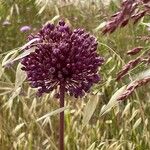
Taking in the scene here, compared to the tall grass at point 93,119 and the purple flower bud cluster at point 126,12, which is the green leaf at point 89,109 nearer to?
the purple flower bud cluster at point 126,12

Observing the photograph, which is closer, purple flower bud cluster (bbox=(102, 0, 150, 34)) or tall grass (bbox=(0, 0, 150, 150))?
purple flower bud cluster (bbox=(102, 0, 150, 34))

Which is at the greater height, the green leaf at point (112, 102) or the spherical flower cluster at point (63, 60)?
the spherical flower cluster at point (63, 60)

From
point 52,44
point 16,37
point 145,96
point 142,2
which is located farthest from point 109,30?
point 16,37

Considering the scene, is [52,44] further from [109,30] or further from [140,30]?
[140,30]

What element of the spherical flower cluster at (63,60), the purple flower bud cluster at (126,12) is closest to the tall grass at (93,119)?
the spherical flower cluster at (63,60)

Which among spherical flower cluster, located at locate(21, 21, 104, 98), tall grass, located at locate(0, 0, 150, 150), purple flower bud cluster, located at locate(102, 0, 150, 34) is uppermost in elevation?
purple flower bud cluster, located at locate(102, 0, 150, 34)

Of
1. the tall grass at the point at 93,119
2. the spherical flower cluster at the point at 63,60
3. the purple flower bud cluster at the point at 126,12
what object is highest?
the purple flower bud cluster at the point at 126,12

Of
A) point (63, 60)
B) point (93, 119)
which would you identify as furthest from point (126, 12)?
point (93, 119)

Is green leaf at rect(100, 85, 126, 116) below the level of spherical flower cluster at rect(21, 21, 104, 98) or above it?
below

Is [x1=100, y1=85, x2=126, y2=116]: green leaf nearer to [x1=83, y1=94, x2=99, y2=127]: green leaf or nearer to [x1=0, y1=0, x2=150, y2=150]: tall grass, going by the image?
[x1=83, y1=94, x2=99, y2=127]: green leaf

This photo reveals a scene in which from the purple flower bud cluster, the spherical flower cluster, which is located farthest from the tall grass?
the purple flower bud cluster
